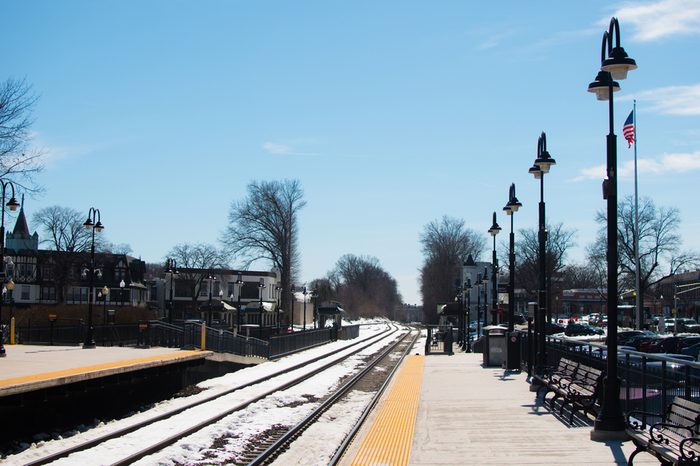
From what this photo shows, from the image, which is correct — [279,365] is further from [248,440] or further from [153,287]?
[153,287]

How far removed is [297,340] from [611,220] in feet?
115

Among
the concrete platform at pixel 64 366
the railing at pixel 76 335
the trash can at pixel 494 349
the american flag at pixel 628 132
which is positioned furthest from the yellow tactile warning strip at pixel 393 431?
the american flag at pixel 628 132

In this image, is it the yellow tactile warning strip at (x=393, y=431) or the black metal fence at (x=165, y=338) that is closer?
the yellow tactile warning strip at (x=393, y=431)

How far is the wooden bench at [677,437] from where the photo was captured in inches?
329

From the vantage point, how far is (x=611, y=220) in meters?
13.2

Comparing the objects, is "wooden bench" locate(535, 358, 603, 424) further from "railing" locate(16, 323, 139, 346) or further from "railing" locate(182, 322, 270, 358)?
"railing" locate(16, 323, 139, 346)

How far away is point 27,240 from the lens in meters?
101

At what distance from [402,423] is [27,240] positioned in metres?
95.2

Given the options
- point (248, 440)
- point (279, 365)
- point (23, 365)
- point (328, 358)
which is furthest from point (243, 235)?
point (248, 440)

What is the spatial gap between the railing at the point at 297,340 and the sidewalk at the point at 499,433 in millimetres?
19931

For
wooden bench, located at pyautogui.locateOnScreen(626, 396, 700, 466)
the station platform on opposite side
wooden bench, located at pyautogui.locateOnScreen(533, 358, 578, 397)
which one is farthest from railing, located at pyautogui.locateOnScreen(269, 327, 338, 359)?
A: wooden bench, located at pyautogui.locateOnScreen(626, 396, 700, 466)

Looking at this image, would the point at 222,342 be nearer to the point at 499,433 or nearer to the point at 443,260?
the point at 499,433

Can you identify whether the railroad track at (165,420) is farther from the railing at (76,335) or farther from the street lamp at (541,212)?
the railing at (76,335)

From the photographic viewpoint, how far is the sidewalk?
11.2 meters
